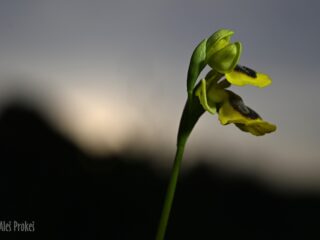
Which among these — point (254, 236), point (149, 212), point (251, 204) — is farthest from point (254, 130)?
point (251, 204)

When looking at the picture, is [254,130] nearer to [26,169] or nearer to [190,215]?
[26,169]

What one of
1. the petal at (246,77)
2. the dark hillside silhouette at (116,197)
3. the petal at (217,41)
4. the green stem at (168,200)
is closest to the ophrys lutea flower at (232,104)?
the petal at (246,77)

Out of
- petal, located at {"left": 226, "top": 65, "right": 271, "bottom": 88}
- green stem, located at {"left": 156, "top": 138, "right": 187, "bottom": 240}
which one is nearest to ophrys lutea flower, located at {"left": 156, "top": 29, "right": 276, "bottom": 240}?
petal, located at {"left": 226, "top": 65, "right": 271, "bottom": 88}

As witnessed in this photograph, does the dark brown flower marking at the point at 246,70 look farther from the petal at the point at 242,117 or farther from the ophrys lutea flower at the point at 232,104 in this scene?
A: the petal at the point at 242,117

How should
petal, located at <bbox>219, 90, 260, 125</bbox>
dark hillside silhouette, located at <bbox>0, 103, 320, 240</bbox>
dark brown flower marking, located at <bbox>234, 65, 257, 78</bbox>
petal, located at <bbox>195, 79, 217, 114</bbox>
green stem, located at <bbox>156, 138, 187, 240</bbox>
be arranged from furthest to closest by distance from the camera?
dark hillside silhouette, located at <bbox>0, 103, 320, 240</bbox> → dark brown flower marking, located at <bbox>234, 65, 257, 78</bbox> → petal, located at <bbox>219, 90, 260, 125</bbox> → petal, located at <bbox>195, 79, 217, 114</bbox> → green stem, located at <bbox>156, 138, 187, 240</bbox>

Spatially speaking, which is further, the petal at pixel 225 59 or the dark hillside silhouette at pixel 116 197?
the dark hillside silhouette at pixel 116 197

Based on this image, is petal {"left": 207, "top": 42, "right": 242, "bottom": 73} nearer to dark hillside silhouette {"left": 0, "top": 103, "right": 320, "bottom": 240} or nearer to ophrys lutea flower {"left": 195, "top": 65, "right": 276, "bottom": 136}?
ophrys lutea flower {"left": 195, "top": 65, "right": 276, "bottom": 136}
